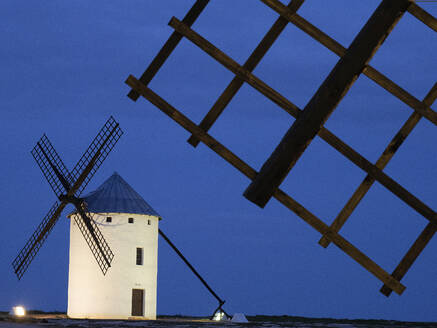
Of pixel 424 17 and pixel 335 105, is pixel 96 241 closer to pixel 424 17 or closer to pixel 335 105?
pixel 335 105

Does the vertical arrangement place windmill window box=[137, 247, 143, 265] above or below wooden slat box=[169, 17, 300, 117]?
above

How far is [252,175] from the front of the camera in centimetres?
525

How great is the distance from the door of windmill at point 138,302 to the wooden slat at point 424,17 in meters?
32.5

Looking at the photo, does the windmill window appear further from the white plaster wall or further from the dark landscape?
the dark landscape

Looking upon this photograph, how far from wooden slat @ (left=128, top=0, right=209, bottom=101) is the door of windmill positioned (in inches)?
1253

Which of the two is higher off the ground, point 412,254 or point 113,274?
point 113,274

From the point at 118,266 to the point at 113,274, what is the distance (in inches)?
17.3

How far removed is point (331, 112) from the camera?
16.7 feet

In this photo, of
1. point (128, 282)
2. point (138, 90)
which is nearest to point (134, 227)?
point (128, 282)

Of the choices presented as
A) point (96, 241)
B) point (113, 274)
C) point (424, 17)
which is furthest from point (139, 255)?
point (424, 17)

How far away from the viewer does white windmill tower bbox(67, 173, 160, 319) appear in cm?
3559

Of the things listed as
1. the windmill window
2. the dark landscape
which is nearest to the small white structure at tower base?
the dark landscape

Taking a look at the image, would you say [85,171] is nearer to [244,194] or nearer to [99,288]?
[99,288]

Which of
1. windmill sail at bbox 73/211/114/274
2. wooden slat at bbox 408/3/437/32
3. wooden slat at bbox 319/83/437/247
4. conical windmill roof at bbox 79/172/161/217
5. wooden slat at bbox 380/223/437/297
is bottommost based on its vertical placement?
wooden slat at bbox 380/223/437/297
